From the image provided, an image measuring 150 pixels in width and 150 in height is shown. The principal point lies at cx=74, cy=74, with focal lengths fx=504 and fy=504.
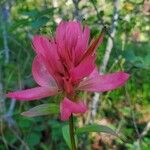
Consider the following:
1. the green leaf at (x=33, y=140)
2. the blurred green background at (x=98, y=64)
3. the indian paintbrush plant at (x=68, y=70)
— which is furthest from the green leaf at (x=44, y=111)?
the green leaf at (x=33, y=140)

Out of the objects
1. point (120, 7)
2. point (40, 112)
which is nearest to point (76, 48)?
point (40, 112)

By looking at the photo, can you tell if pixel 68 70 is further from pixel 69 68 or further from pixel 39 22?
pixel 39 22

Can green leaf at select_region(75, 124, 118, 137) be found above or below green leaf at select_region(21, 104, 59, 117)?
below

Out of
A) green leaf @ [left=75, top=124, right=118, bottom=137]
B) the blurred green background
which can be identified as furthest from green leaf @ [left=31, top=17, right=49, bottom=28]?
green leaf @ [left=75, top=124, right=118, bottom=137]

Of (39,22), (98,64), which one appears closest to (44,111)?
(39,22)

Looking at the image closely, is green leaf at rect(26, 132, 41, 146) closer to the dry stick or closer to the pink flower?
the dry stick

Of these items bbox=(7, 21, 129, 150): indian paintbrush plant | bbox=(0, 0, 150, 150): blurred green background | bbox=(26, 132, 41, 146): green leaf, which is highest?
bbox=(7, 21, 129, 150): indian paintbrush plant

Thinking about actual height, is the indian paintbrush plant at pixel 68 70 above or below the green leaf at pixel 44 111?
above

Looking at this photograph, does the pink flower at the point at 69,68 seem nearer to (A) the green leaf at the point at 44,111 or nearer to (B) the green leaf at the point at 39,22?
(A) the green leaf at the point at 44,111
